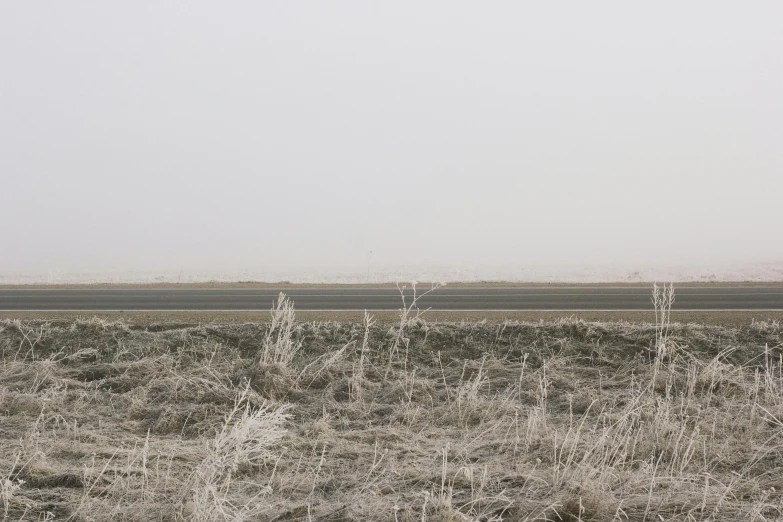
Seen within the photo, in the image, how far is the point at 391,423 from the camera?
7.05 metres

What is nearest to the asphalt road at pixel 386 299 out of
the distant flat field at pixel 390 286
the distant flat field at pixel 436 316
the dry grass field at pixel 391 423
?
the distant flat field at pixel 390 286

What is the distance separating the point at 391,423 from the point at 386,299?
31.4 feet

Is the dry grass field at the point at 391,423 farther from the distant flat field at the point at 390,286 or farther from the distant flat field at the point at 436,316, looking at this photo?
the distant flat field at the point at 390,286

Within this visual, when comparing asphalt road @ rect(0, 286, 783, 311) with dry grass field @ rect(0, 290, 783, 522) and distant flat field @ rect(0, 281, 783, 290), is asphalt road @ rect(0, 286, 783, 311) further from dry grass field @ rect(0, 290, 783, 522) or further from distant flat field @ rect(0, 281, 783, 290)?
dry grass field @ rect(0, 290, 783, 522)

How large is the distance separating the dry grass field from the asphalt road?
4.34 metres

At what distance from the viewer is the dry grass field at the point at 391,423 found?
4.86 m

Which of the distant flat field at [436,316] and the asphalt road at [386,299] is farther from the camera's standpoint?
the asphalt road at [386,299]

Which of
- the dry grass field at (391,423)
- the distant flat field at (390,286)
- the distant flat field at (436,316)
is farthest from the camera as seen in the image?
the distant flat field at (390,286)

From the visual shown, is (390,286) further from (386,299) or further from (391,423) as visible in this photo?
(391,423)

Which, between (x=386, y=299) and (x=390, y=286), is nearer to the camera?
(x=386, y=299)

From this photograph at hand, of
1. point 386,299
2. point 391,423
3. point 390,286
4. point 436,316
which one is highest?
point 390,286

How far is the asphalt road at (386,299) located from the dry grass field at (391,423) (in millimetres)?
4341

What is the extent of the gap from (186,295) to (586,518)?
15.8 m

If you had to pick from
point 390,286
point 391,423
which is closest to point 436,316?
point 391,423
